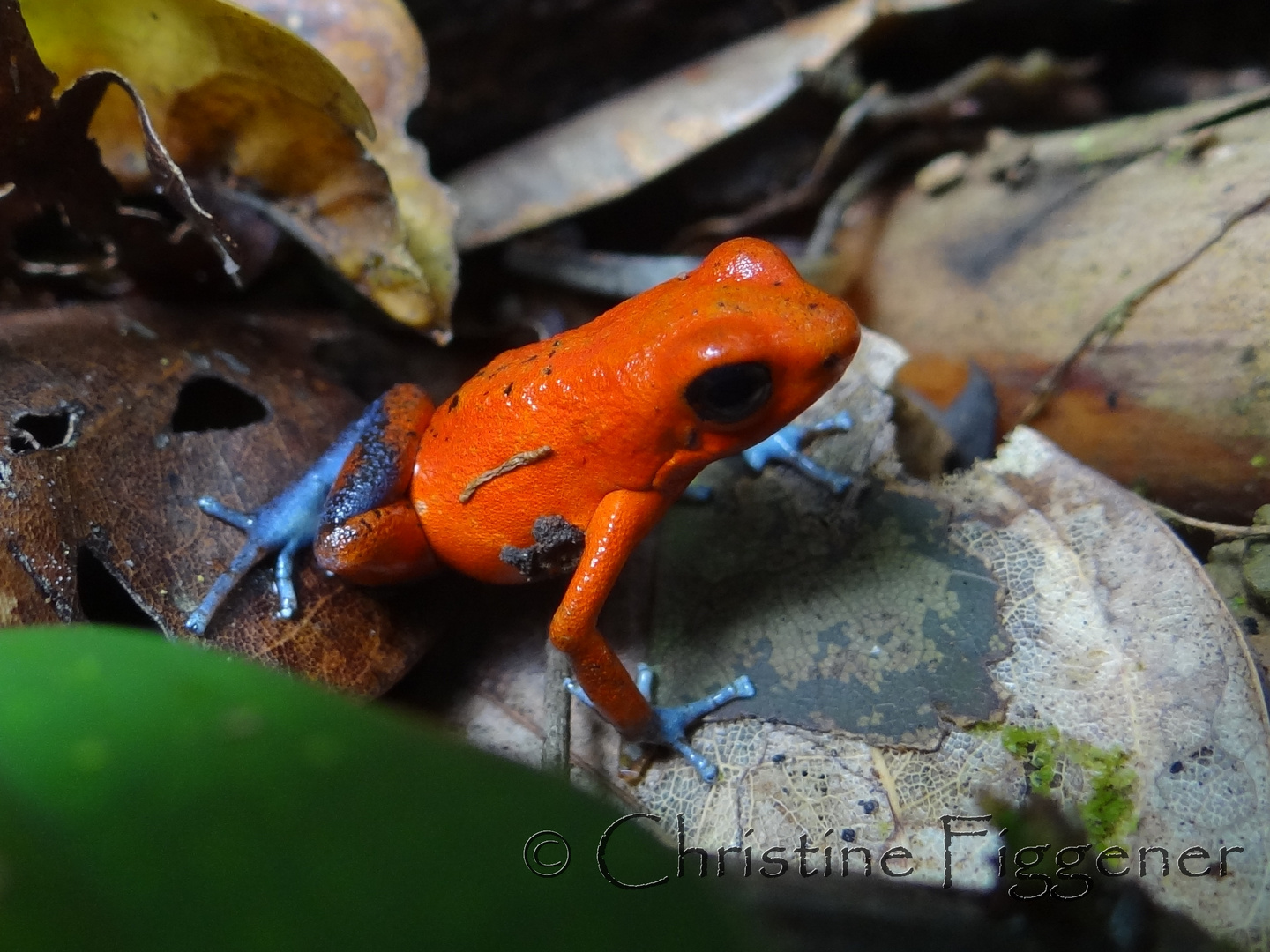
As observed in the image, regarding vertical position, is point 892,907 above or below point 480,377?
below

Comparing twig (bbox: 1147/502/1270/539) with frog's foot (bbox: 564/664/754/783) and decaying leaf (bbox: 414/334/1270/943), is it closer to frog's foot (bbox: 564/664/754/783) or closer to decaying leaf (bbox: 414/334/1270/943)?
decaying leaf (bbox: 414/334/1270/943)

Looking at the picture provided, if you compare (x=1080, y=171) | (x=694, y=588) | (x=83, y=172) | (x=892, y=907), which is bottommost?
(x=694, y=588)

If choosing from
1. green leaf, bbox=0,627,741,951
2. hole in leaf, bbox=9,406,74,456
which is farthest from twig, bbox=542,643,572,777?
hole in leaf, bbox=9,406,74,456

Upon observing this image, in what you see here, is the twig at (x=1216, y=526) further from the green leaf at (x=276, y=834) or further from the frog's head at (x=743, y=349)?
the green leaf at (x=276, y=834)

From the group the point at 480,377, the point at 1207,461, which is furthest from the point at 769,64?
the point at 1207,461

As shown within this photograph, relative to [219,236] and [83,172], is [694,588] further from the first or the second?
[83,172]

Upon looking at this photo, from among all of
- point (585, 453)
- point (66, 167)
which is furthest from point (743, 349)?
point (66, 167)

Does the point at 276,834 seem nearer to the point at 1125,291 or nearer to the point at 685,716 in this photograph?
the point at 685,716

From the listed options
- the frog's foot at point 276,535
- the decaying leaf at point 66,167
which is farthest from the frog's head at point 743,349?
the decaying leaf at point 66,167
